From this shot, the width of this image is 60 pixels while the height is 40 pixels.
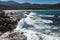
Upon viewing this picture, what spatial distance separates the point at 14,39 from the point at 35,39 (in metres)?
2.11

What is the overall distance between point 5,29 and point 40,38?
242 inches

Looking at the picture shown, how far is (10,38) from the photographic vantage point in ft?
44.2

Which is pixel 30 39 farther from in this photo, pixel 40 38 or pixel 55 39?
pixel 55 39

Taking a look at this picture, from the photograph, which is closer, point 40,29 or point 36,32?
point 36,32

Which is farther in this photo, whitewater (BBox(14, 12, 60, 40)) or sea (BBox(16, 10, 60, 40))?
sea (BBox(16, 10, 60, 40))

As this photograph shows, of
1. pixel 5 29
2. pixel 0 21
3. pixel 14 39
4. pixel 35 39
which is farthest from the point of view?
pixel 0 21

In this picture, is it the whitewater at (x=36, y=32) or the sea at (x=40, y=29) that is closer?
the whitewater at (x=36, y=32)

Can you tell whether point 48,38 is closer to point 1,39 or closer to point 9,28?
point 1,39

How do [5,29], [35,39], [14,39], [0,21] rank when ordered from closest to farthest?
[14,39] → [35,39] → [5,29] → [0,21]

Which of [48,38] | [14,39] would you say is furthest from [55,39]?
[14,39]

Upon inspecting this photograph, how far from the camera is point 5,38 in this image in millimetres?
13648

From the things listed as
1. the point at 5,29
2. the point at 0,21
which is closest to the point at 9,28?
the point at 5,29

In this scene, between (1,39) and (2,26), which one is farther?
(2,26)

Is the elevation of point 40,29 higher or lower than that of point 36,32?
lower
